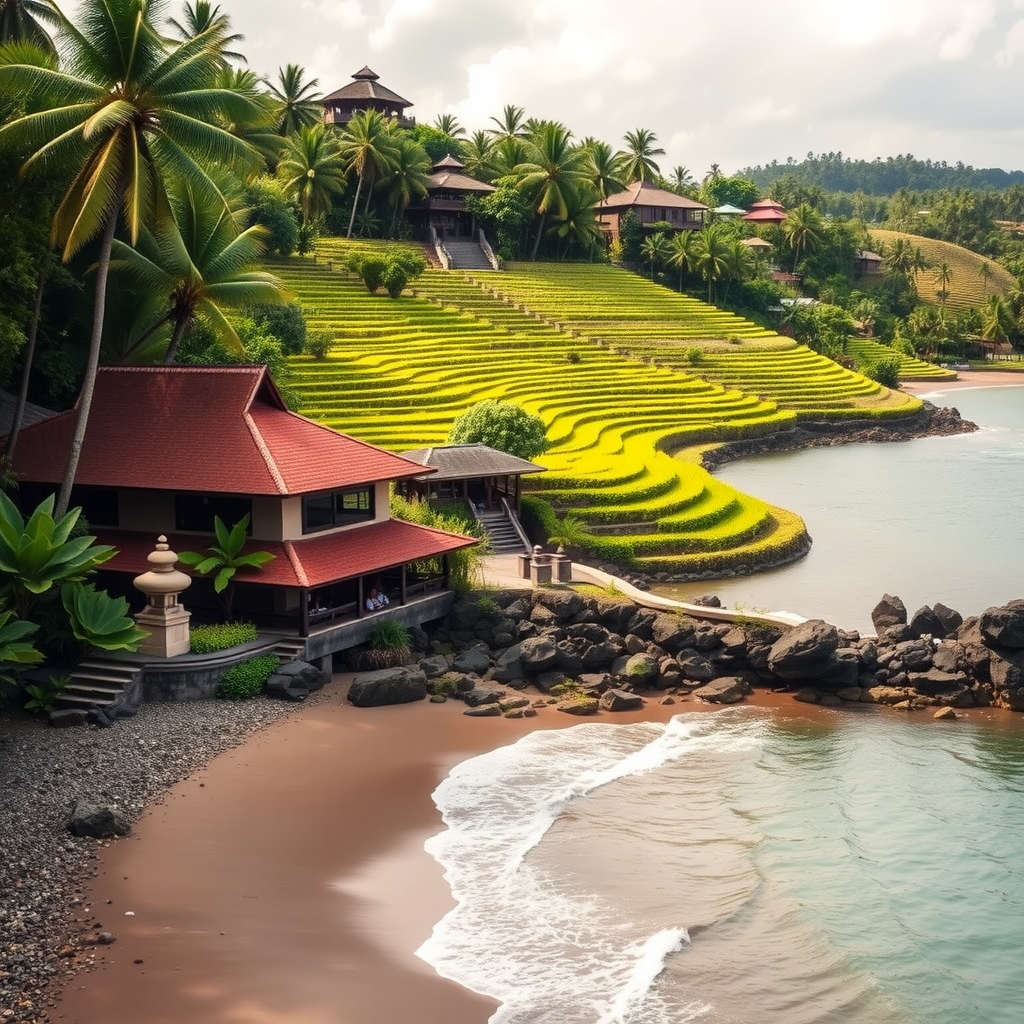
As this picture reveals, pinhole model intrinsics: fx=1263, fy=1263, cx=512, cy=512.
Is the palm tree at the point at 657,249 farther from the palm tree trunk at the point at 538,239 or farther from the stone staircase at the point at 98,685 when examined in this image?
the stone staircase at the point at 98,685

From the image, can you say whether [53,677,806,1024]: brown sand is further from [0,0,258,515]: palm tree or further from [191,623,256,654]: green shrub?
[0,0,258,515]: palm tree

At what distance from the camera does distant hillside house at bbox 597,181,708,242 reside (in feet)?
355

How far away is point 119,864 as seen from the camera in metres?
19.4

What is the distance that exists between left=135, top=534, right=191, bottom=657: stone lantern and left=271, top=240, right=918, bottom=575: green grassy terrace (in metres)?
15.8

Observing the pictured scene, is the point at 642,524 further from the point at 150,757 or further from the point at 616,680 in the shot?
the point at 150,757

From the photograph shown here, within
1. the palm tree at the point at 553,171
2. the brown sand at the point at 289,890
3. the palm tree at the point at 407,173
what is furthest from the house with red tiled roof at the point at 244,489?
the palm tree at the point at 553,171

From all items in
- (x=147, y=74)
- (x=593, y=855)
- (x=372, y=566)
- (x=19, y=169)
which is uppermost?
(x=147, y=74)

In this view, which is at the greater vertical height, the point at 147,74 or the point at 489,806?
the point at 147,74

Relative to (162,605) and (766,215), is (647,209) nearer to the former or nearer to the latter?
(766,215)

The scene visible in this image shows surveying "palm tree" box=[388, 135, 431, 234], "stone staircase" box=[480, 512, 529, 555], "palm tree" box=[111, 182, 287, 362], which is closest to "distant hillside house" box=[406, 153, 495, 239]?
"palm tree" box=[388, 135, 431, 234]

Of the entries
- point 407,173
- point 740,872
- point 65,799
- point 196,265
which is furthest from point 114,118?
point 407,173

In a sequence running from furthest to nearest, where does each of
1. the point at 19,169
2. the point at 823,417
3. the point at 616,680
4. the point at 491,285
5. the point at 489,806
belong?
the point at 491,285 → the point at 823,417 → the point at 616,680 → the point at 19,169 → the point at 489,806

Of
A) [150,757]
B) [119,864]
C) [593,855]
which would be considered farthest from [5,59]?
[593,855]

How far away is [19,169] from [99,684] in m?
11.7
